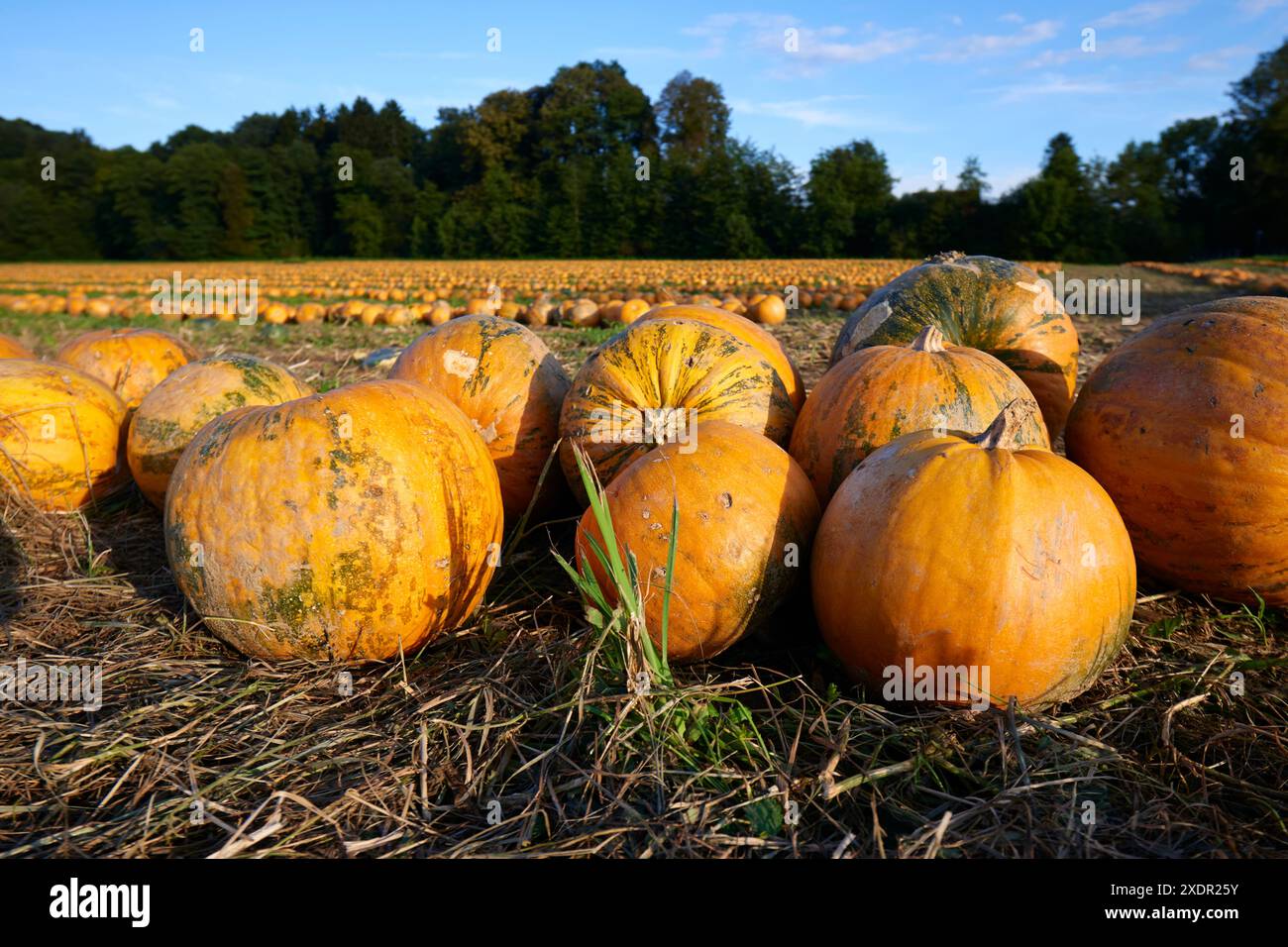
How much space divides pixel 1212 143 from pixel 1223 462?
7967 cm

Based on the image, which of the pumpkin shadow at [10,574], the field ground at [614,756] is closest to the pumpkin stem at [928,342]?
the field ground at [614,756]

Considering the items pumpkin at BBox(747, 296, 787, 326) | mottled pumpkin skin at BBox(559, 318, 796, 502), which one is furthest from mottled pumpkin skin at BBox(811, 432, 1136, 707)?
pumpkin at BBox(747, 296, 787, 326)

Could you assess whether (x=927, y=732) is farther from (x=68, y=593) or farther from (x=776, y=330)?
(x=776, y=330)

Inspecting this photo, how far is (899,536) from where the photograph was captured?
2.35 metres

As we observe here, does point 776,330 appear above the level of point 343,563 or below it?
above

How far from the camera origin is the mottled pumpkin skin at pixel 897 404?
114 inches

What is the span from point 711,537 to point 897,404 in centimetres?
96

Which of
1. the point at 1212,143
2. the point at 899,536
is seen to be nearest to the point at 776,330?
the point at 899,536

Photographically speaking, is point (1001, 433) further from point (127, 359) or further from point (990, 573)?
point (127, 359)

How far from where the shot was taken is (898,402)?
293 centimetres

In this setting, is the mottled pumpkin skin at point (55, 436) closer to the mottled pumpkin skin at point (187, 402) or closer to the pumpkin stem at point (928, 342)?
the mottled pumpkin skin at point (187, 402)

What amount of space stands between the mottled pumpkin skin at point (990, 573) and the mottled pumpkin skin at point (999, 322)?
149 centimetres
